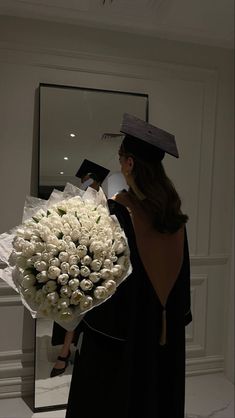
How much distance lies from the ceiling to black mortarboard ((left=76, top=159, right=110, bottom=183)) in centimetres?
95

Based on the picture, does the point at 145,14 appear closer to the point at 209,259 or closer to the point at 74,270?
the point at 209,259

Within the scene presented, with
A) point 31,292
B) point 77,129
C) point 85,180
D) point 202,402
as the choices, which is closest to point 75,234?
point 31,292

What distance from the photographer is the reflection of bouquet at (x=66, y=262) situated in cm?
130

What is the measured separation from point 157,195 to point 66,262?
1.64ft

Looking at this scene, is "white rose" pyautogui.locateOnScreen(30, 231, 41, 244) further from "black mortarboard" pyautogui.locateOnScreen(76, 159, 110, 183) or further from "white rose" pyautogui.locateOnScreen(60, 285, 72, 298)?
"black mortarboard" pyautogui.locateOnScreen(76, 159, 110, 183)

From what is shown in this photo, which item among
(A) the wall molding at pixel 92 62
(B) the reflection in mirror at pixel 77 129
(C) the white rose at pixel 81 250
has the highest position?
(A) the wall molding at pixel 92 62

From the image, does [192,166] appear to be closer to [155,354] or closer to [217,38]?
[217,38]

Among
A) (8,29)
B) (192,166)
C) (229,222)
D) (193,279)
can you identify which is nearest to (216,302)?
(193,279)

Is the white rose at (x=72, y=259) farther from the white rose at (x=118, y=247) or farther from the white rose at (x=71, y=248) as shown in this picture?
the white rose at (x=118, y=247)

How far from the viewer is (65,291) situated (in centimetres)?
130

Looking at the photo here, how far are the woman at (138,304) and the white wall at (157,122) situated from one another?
120cm

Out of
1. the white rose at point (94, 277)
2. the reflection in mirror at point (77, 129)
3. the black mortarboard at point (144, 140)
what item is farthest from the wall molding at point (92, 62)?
the white rose at point (94, 277)

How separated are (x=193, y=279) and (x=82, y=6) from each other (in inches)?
82.0

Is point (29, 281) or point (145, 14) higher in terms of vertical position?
point (145, 14)
